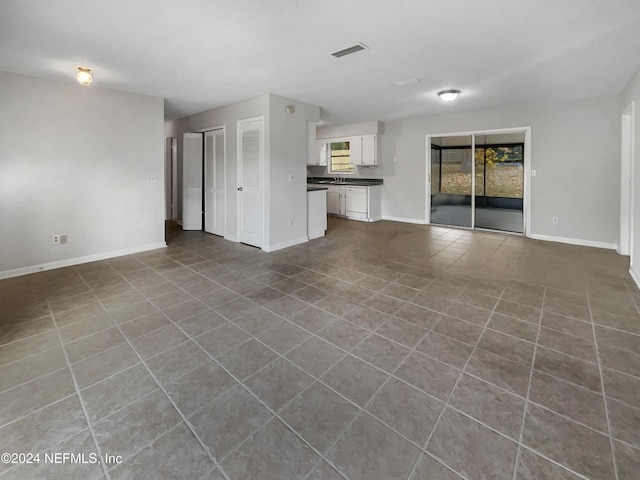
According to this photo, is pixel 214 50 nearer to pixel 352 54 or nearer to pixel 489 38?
pixel 352 54

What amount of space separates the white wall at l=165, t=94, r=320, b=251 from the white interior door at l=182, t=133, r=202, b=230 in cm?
71

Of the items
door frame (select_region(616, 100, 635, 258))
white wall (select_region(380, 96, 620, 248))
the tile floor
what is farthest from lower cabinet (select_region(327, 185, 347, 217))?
door frame (select_region(616, 100, 635, 258))

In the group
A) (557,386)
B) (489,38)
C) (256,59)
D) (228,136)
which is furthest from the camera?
(228,136)

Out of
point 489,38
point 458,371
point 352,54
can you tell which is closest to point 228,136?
point 352,54

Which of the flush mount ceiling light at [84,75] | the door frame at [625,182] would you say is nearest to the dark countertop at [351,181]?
the door frame at [625,182]

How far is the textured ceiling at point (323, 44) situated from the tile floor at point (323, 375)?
2.54 meters

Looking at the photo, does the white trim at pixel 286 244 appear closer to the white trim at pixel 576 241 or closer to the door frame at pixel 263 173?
the door frame at pixel 263 173

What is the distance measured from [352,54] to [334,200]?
5376mm

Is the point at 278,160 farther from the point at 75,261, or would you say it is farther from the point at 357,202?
the point at 357,202

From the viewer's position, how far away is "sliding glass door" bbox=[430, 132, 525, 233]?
21.2 feet

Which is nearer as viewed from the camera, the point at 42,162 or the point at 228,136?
the point at 42,162

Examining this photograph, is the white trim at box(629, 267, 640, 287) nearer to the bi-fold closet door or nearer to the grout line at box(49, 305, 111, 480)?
the grout line at box(49, 305, 111, 480)

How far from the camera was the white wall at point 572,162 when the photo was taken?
5.17 m

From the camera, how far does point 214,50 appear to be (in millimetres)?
3264
